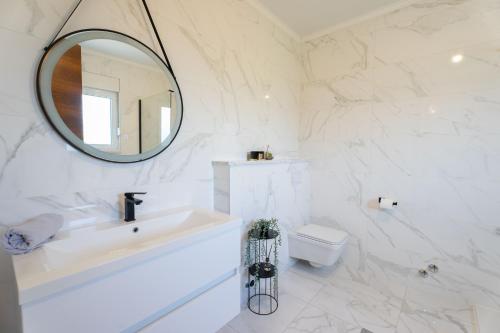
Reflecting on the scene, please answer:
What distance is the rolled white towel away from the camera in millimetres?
829

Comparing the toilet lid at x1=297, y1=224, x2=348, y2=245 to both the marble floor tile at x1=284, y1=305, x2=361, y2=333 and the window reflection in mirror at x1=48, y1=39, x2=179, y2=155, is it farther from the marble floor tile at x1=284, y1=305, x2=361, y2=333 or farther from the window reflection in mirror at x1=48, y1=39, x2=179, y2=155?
the window reflection in mirror at x1=48, y1=39, x2=179, y2=155

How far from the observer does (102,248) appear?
1094 mm

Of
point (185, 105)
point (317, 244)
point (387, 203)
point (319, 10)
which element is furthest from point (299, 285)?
point (319, 10)

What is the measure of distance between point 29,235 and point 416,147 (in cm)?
258

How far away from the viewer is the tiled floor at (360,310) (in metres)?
1.66

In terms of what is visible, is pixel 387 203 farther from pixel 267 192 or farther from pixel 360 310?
pixel 267 192

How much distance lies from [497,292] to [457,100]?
149 cm

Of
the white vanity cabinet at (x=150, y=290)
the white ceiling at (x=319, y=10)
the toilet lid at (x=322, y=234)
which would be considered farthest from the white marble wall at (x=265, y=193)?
the white ceiling at (x=319, y=10)

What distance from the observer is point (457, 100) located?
1799mm

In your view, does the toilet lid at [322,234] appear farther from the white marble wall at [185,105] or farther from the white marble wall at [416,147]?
the white marble wall at [185,105]

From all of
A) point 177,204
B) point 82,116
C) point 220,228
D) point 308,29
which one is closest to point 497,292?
point 220,228

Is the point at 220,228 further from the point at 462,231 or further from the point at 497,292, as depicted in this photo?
the point at 497,292

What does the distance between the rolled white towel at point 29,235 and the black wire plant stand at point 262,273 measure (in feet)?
4.09

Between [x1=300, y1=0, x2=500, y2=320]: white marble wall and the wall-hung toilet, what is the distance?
0.24m
